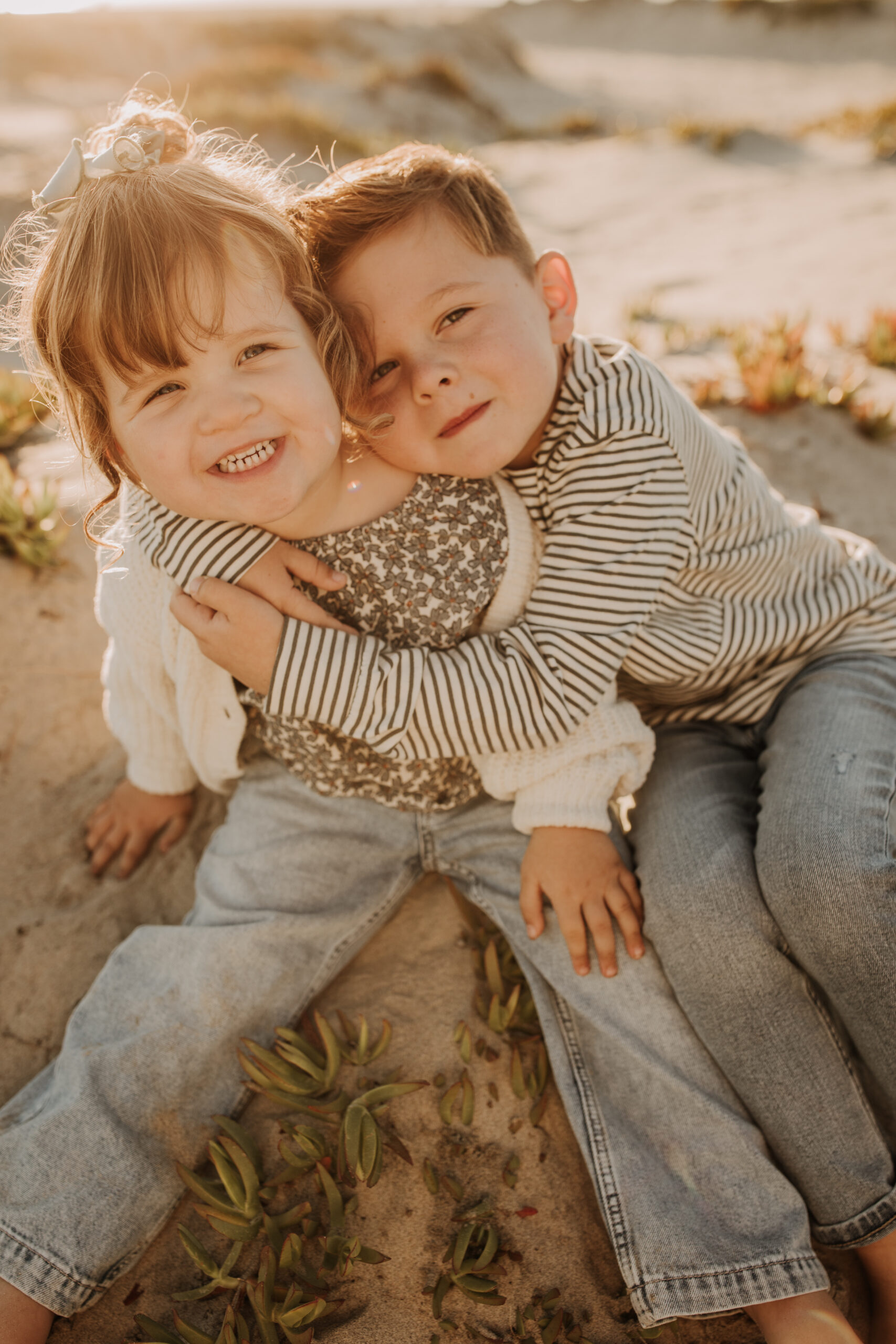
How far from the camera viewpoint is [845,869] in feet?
5.90

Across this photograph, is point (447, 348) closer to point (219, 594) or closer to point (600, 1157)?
point (219, 594)

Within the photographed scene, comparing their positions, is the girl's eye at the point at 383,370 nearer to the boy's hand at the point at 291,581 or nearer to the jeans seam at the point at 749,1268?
the boy's hand at the point at 291,581

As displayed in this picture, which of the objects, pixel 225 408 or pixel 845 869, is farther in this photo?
pixel 845 869

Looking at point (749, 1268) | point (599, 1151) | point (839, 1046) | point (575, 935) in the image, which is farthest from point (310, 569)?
point (749, 1268)

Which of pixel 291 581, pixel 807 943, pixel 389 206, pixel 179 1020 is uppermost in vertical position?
pixel 389 206

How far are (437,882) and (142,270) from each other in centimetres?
174

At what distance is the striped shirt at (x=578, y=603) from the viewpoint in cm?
187

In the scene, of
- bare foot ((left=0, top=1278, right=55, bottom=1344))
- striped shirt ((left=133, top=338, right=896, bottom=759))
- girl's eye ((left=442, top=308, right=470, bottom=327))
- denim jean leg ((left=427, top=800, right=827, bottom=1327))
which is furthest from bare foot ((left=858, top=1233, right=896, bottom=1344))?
girl's eye ((left=442, top=308, right=470, bottom=327))

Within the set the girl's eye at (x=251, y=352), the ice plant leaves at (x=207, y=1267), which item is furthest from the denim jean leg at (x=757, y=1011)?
the girl's eye at (x=251, y=352)

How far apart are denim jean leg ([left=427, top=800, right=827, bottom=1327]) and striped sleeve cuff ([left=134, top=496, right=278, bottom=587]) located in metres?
1.05

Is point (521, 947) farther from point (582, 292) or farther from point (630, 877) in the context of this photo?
point (582, 292)

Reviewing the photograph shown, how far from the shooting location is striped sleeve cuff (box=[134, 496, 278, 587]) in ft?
6.34

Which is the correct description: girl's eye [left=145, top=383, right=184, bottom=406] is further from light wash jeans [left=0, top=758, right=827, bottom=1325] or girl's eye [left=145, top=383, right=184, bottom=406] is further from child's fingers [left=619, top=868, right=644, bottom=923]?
child's fingers [left=619, top=868, right=644, bottom=923]

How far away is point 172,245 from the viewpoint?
165 centimetres
